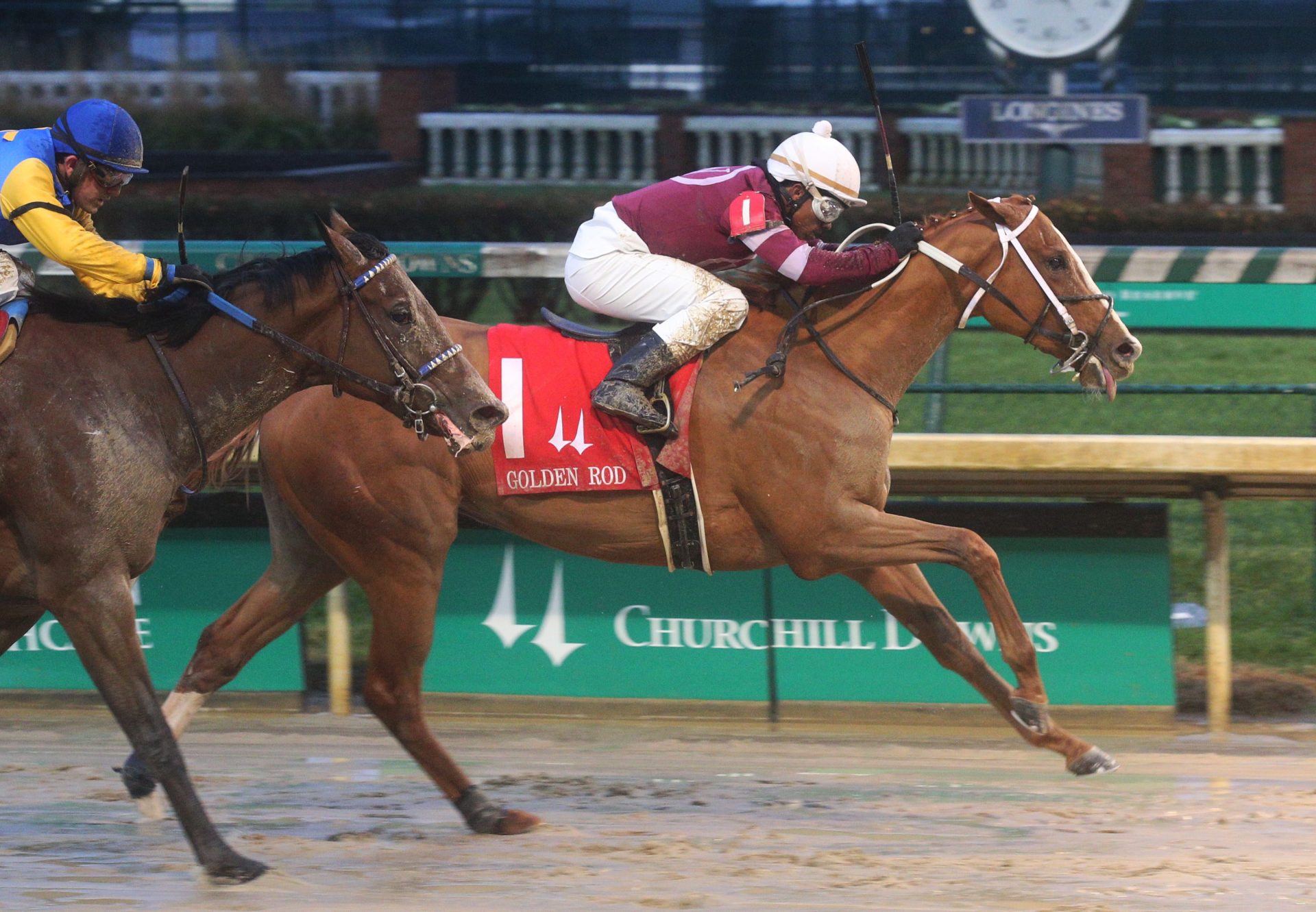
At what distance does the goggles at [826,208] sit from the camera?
5309mm

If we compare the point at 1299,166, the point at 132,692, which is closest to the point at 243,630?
the point at 132,692

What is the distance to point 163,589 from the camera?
686cm

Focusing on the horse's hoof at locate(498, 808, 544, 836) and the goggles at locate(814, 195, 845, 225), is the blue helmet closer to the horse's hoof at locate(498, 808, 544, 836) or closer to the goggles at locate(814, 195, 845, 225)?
the goggles at locate(814, 195, 845, 225)

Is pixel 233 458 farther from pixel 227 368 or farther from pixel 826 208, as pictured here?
pixel 826 208

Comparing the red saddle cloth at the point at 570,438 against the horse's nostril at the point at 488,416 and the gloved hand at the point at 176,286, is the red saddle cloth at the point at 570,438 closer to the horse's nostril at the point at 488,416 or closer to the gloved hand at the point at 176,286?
the horse's nostril at the point at 488,416

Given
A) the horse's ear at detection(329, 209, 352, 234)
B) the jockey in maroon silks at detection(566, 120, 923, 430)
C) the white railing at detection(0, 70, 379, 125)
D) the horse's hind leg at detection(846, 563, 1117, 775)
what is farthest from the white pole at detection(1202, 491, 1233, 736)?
the white railing at detection(0, 70, 379, 125)

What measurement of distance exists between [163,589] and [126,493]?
2.50 metres

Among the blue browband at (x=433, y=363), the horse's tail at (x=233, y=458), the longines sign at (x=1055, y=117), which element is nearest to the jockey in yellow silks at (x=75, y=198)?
the blue browband at (x=433, y=363)

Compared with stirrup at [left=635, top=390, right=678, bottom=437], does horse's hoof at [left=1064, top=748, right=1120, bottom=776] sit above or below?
below

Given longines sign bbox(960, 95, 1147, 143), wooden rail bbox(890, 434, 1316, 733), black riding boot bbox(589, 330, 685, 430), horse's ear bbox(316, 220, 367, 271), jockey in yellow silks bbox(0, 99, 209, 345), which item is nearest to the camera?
jockey in yellow silks bbox(0, 99, 209, 345)

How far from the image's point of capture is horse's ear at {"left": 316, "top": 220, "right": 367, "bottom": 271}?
181 inches

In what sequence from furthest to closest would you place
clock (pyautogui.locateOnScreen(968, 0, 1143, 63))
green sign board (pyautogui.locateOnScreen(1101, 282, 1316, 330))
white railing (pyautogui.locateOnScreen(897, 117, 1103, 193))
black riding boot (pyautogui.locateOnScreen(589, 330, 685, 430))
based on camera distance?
white railing (pyautogui.locateOnScreen(897, 117, 1103, 193)) < clock (pyautogui.locateOnScreen(968, 0, 1143, 63)) < green sign board (pyautogui.locateOnScreen(1101, 282, 1316, 330)) < black riding boot (pyautogui.locateOnScreen(589, 330, 685, 430))

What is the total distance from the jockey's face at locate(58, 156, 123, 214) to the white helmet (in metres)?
1.99

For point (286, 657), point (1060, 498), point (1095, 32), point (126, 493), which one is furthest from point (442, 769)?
point (1095, 32)
